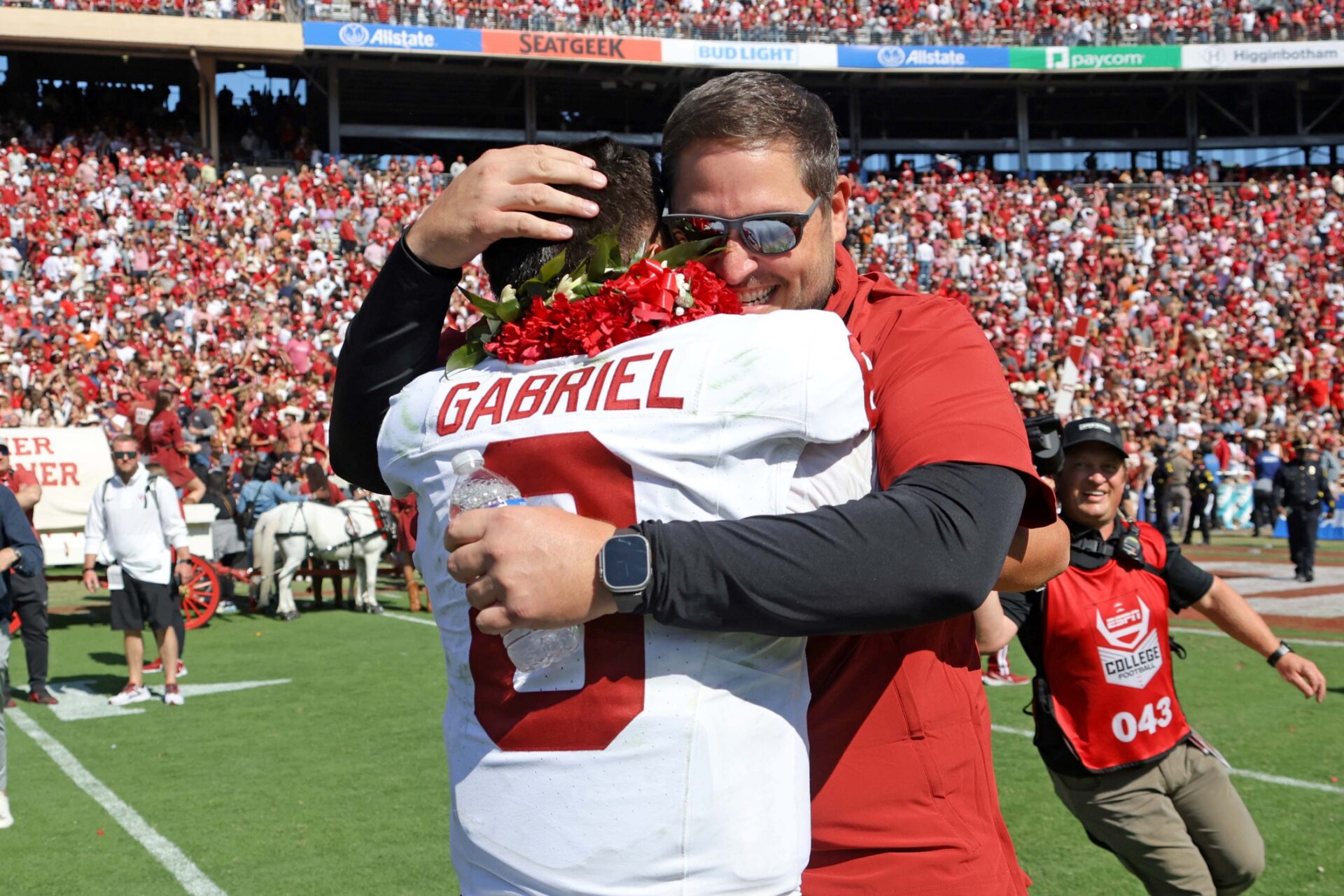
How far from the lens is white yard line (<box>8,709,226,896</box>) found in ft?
18.3

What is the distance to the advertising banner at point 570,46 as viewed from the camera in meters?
33.7

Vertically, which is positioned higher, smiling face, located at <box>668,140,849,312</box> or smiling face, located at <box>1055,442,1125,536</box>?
smiling face, located at <box>668,140,849,312</box>

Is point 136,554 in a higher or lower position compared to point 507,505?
lower

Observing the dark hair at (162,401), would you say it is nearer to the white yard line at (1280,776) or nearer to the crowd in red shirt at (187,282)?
the crowd in red shirt at (187,282)

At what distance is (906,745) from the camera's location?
5.75 ft

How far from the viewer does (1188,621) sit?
1280 cm

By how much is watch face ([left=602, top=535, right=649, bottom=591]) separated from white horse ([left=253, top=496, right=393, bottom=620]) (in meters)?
13.6

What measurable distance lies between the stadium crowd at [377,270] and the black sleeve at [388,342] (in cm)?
1454

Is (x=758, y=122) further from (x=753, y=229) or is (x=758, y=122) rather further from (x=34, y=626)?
(x=34, y=626)

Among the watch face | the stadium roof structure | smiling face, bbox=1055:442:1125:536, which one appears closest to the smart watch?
the watch face

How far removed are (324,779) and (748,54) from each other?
102 ft

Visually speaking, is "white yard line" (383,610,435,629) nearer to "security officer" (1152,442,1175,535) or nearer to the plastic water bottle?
the plastic water bottle

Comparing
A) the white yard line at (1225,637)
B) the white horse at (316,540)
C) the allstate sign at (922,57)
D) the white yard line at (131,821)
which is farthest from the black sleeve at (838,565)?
the allstate sign at (922,57)

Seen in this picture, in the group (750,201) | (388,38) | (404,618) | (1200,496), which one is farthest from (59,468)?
(388,38)
